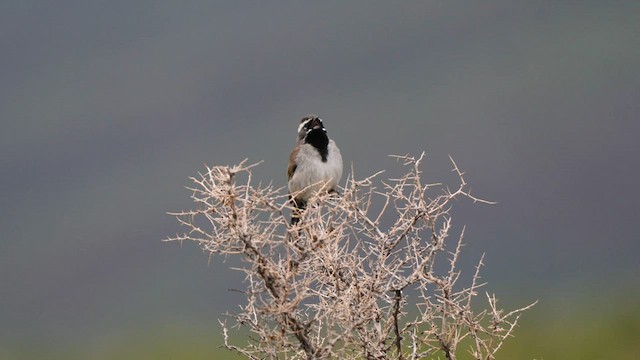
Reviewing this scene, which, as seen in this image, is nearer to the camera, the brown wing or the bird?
the bird

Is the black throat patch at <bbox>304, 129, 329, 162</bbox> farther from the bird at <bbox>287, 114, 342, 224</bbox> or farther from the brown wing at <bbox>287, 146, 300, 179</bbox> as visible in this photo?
the brown wing at <bbox>287, 146, 300, 179</bbox>

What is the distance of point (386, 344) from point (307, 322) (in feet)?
1.77

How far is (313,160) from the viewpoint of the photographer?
7.62 meters

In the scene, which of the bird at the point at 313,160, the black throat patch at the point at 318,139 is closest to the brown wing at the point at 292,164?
the bird at the point at 313,160

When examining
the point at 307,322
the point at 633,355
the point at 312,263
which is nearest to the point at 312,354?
the point at 307,322

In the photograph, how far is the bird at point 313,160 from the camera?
7.59 meters

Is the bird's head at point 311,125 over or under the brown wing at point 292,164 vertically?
over

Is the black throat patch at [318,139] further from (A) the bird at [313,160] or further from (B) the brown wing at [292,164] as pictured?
(B) the brown wing at [292,164]

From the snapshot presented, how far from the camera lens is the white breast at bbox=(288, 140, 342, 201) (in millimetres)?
7566

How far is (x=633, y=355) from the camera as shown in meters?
12.2

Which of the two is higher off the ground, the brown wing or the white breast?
the brown wing

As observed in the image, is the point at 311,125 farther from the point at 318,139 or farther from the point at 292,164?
the point at 292,164

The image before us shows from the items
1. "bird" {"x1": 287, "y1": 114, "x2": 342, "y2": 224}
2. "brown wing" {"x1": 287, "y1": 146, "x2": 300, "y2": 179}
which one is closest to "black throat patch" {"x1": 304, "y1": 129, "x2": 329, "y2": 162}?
"bird" {"x1": 287, "y1": 114, "x2": 342, "y2": 224}

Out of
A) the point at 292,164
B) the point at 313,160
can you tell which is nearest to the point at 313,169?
the point at 313,160
